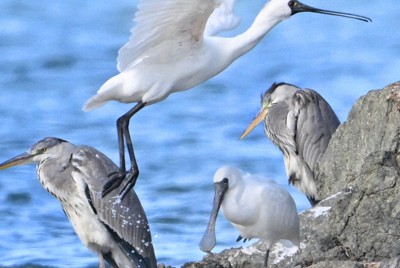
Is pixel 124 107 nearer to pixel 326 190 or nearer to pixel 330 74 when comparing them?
pixel 330 74

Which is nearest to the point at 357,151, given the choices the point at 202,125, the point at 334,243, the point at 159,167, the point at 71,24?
the point at 334,243

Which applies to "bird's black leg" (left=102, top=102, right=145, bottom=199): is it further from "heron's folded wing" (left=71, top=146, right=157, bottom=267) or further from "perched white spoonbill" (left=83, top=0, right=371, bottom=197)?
"heron's folded wing" (left=71, top=146, right=157, bottom=267)

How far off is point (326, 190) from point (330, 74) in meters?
9.59

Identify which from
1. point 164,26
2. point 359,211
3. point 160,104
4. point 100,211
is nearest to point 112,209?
point 100,211

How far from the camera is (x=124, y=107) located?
16734 mm

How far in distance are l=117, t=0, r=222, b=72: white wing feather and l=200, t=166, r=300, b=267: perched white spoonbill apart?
3.08 feet

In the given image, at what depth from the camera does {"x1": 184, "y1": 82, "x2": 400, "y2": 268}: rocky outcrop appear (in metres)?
7.91

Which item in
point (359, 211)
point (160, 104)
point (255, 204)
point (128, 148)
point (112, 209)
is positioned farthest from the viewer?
point (160, 104)

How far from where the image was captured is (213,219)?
8.18 m

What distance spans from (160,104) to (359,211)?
969 centimetres

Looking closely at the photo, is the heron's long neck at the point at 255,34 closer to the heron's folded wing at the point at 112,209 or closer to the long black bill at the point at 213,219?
the long black bill at the point at 213,219

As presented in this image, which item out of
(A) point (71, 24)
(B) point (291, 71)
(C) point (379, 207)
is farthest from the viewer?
(A) point (71, 24)

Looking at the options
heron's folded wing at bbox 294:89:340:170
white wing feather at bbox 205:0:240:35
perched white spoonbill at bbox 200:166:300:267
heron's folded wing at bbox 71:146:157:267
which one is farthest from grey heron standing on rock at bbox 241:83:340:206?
perched white spoonbill at bbox 200:166:300:267

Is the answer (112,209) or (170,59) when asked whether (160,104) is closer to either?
(112,209)
